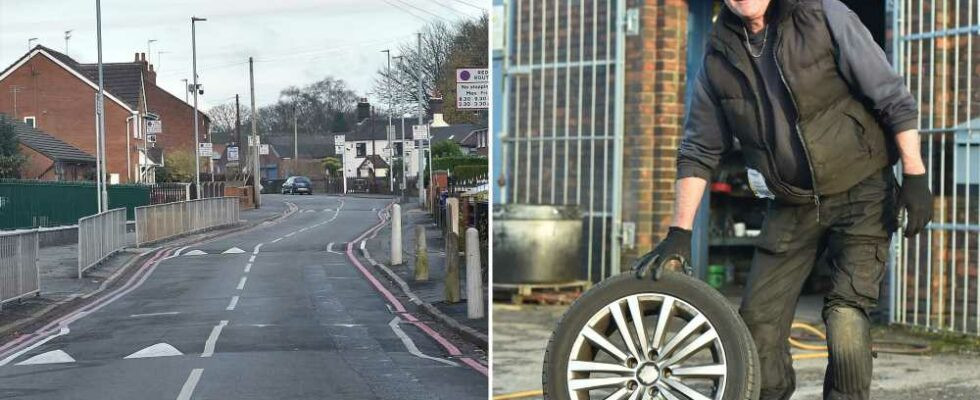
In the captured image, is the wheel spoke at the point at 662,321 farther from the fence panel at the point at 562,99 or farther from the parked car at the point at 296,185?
the parked car at the point at 296,185

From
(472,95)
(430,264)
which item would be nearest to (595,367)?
(472,95)

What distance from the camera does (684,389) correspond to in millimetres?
2406

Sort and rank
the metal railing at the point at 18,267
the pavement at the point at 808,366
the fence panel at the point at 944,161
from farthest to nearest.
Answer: the metal railing at the point at 18,267
the fence panel at the point at 944,161
the pavement at the point at 808,366

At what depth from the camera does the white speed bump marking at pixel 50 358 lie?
35.0ft

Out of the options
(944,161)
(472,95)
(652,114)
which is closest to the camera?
(652,114)

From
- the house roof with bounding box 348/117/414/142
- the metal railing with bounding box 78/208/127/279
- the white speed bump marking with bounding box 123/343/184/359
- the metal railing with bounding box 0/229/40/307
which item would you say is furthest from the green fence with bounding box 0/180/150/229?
the house roof with bounding box 348/117/414/142

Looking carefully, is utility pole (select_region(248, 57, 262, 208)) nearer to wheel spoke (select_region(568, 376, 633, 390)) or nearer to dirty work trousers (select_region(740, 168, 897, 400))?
dirty work trousers (select_region(740, 168, 897, 400))

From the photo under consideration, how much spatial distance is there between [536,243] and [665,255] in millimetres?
887

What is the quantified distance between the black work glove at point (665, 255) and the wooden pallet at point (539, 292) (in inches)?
29.3

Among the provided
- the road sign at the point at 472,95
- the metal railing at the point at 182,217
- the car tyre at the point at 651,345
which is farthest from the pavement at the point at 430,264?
the car tyre at the point at 651,345

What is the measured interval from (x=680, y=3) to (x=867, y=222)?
1034 mm

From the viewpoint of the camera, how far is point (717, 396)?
7.91 feet

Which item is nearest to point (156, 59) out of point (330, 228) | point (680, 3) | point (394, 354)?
point (394, 354)

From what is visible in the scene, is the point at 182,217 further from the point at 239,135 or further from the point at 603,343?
the point at 603,343
